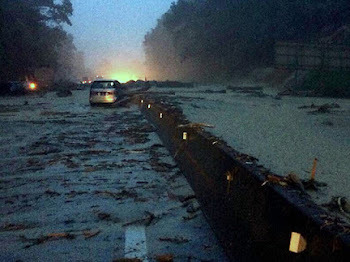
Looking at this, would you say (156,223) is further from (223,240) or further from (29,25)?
(29,25)

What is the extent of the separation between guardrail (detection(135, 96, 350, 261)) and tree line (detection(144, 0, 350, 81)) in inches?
1410

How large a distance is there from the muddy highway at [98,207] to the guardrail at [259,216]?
357 mm

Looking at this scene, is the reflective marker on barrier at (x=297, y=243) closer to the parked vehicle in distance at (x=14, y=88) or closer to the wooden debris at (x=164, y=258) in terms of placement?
the wooden debris at (x=164, y=258)

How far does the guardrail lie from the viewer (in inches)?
101

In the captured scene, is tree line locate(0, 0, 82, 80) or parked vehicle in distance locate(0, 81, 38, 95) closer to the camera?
parked vehicle in distance locate(0, 81, 38, 95)

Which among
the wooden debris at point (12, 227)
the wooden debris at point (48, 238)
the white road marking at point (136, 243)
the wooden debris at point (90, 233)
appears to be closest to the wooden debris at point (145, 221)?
the white road marking at point (136, 243)

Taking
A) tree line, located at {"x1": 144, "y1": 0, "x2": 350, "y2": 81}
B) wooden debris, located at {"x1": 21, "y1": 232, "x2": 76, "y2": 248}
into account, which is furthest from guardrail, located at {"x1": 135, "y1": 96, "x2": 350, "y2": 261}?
tree line, located at {"x1": 144, "y1": 0, "x2": 350, "y2": 81}

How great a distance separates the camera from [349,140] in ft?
34.7

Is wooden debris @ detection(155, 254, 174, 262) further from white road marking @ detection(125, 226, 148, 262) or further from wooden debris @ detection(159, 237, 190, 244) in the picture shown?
wooden debris @ detection(159, 237, 190, 244)

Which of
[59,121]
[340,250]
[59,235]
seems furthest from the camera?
[59,121]

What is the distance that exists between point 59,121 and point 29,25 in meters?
43.0

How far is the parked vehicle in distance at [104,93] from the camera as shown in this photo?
84.7 feet

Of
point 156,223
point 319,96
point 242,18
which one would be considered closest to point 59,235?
point 156,223

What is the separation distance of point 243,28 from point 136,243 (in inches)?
2312
